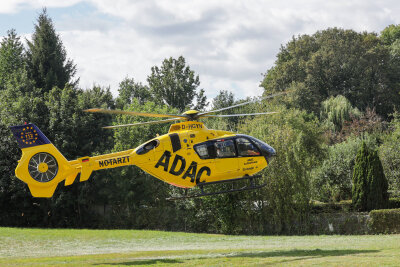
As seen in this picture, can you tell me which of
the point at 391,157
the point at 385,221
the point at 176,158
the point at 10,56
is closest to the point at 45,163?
the point at 176,158

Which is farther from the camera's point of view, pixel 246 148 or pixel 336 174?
pixel 336 174

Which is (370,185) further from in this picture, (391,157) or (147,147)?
(147,147)

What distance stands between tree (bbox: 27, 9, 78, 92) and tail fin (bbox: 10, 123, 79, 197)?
31.8m

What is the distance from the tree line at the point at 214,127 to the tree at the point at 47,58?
110mm

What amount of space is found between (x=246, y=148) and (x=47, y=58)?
3777 cm

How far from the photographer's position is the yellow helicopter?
2003 centimetres

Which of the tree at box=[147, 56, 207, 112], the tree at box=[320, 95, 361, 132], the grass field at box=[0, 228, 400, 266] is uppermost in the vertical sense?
the tree at box=[147, 56, 207, 112]

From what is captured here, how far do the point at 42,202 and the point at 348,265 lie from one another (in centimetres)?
3175

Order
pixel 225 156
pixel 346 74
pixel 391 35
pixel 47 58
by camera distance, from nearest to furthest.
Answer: pixel 225 156 < pixel 47 58 < pixel 346 74 < pixel 391 35

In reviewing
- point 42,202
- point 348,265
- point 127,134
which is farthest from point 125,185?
point 348,265

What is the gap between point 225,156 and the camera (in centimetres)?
2025

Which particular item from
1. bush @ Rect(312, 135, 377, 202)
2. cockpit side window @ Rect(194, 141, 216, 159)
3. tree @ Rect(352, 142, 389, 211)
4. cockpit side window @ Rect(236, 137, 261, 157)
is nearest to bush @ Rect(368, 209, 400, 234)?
tree @ Rect(352, 142, 389, 211)

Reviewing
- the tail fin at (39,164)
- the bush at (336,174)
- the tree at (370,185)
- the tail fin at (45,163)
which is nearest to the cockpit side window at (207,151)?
the tail fin at (45,163)

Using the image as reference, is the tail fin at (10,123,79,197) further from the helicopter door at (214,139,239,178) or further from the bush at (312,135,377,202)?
the bush at (312,135,377,202)
